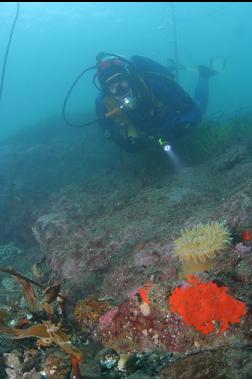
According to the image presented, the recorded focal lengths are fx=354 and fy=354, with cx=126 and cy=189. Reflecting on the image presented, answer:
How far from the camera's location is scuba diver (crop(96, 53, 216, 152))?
7.81 m

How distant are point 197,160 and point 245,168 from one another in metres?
2.26

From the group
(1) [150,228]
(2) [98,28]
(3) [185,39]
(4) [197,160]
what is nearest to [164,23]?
(3) [185,39]

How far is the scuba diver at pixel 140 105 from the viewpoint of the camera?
7.81 meters

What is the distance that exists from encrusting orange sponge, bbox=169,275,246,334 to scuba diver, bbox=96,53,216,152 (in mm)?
5082

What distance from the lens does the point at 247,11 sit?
55.3m

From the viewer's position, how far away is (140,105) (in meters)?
7.92

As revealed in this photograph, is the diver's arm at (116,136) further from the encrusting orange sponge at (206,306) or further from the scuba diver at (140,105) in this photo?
the encrusting orange sponge at (206,306)

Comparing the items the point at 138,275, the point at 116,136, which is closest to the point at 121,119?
the point at 116,136

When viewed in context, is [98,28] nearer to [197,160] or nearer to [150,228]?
[197,160]

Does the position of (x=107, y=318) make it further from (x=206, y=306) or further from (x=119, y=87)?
(x=119, y=87)

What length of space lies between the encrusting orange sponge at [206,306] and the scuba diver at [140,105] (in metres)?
5.08

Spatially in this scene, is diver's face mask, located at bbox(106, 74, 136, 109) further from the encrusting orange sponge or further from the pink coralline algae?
the encrusting orange sponge

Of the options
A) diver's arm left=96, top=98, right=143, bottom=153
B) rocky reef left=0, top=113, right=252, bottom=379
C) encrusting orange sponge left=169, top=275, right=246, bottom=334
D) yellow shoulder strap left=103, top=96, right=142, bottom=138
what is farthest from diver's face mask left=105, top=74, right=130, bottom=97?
encrusting orange sponge left=169, top=275, right=246, bottom=334

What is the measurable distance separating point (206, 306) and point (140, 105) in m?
5.95
